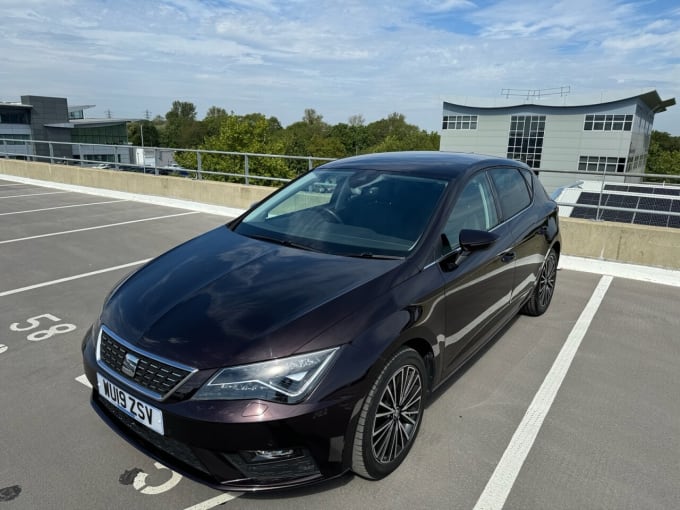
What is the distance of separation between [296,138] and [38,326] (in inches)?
4879

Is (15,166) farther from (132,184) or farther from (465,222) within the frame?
(465,222)

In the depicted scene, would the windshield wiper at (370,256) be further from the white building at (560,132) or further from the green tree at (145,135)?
the green tree at (145,135)

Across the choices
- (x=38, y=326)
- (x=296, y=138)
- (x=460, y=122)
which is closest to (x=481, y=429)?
(x=38, y=326)

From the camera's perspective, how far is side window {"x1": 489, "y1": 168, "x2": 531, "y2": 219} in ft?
12.9

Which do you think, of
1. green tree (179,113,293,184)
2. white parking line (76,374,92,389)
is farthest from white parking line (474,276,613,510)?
green tree (179,113,293,184)

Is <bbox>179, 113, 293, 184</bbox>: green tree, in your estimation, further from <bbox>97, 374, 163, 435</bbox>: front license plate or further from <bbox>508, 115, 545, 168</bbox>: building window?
<bbox>97, 374, 163, 435</bbox>: front license plate

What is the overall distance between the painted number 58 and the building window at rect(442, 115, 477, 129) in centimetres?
7158

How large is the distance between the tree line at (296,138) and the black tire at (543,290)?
47.1m

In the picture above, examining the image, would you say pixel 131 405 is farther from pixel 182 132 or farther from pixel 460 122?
pixel 182 132

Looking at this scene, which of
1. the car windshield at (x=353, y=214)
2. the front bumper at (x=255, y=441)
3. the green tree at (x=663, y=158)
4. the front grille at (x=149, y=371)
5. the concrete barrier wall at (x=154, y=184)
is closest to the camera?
the front bumper at (x=255, y=441)

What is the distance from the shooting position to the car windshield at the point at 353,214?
3.07 metres

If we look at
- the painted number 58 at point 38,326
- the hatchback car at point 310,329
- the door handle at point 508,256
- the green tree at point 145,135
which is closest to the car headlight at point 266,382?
the hatchback car at point 310,329

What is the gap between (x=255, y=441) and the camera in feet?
6.83

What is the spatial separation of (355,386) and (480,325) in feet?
4.88
